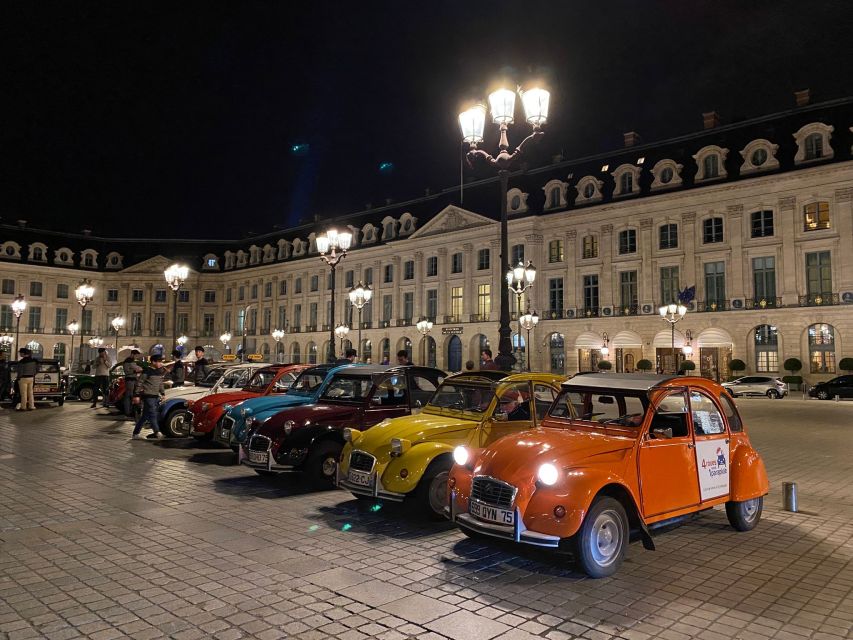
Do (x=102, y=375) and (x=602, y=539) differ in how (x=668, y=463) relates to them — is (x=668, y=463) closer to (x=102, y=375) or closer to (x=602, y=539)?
(x=602, y=539)

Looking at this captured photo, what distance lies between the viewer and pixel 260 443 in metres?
9.67

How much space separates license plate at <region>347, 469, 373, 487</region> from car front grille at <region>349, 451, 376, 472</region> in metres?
0.05

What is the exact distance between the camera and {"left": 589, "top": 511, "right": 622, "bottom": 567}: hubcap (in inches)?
226

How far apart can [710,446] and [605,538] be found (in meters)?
2.00

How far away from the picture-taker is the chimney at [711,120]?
44750 millimetres

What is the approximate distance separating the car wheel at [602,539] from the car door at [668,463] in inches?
15.9

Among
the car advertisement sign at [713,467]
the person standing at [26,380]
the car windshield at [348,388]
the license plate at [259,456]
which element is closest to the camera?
the car advertisement sign at [713,467]

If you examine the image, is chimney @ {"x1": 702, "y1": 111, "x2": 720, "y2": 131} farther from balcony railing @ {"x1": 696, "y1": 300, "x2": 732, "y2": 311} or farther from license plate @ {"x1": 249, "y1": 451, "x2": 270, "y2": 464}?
license plate @ {"x1": 249, "y1": 451, "x2": 270, "y2": 464}

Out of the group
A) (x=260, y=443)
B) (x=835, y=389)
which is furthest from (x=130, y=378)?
(x=835, y=389)

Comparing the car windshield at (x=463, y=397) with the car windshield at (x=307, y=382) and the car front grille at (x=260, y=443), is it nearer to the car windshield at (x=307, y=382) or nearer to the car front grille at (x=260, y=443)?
the car front grille at (x=260, y=443)

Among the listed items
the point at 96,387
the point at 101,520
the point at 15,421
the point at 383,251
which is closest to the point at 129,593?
the point at 101,520

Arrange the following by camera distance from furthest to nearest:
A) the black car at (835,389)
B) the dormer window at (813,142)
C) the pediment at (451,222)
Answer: the pediment at (451,222)
the dormer window at (813,142)
the black car at (835,389)

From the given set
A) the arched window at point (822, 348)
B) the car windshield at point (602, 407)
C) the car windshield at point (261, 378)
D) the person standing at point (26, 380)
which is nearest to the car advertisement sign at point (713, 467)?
the car windshield at point (602, 407)

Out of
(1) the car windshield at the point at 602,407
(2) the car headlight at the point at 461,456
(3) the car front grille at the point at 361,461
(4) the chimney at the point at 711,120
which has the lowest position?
(3) the car front grille at the point at 361,461
